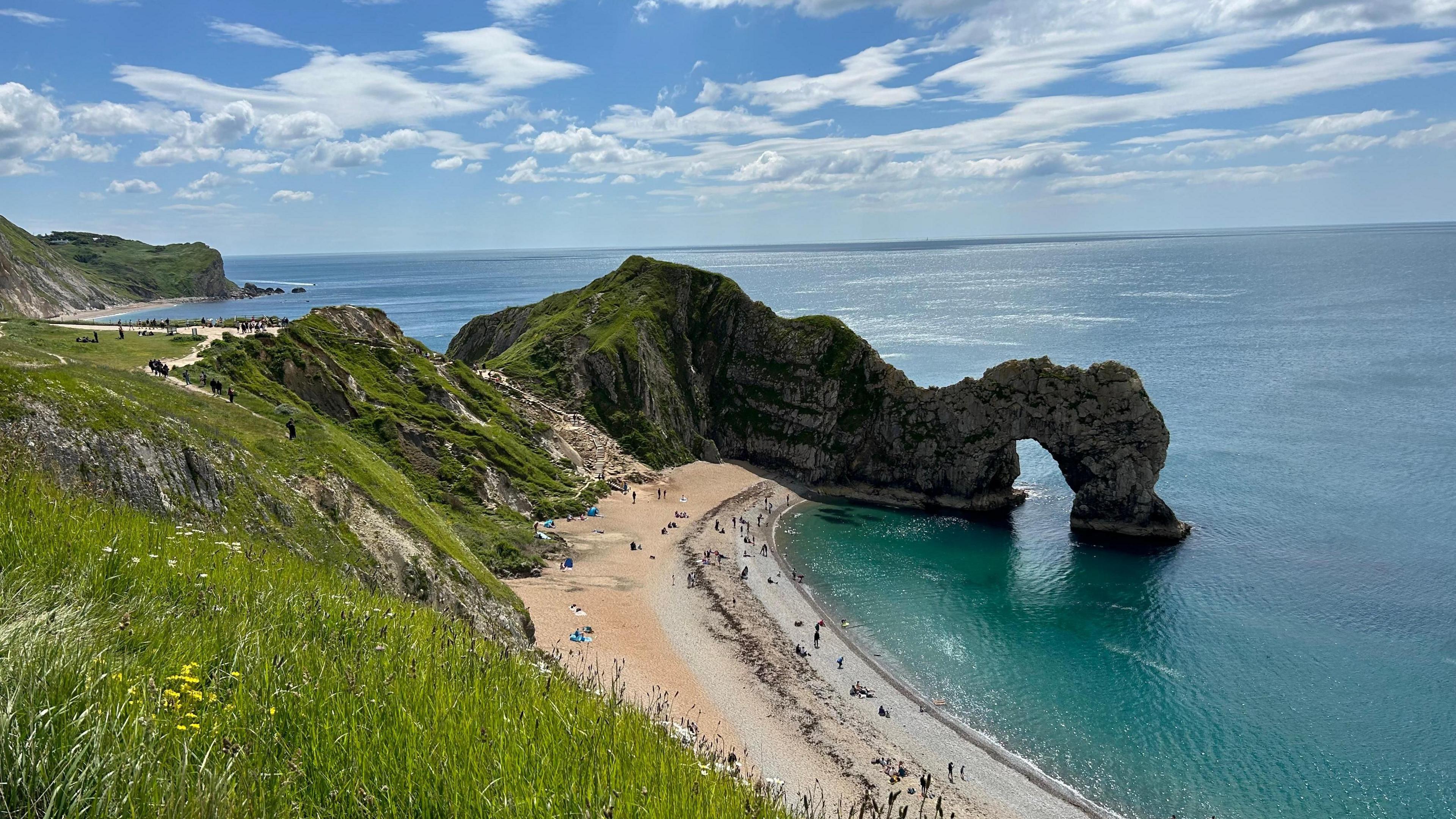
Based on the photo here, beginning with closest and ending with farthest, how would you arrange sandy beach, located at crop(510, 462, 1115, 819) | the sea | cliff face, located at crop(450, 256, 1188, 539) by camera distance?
sandy beach, located at crop(510, 462, 1115, 819), the sea, cliff face, located at crop(450, 256, 1188, 539)

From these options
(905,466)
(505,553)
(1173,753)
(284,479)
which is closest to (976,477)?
(905,466)

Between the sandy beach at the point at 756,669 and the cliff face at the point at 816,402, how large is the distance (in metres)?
22.2

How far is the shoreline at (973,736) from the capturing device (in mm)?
39156

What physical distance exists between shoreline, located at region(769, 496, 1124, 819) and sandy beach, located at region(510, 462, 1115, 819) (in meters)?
0.12

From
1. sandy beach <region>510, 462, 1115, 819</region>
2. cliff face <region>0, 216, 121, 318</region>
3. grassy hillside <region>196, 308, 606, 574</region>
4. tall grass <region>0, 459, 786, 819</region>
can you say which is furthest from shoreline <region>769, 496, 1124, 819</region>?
cliff face <region>0, 216, 121, 318</region>

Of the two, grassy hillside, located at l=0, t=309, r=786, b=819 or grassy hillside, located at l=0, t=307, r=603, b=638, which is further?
grassy hillside, located at l=0, t=307, r=603, b=638

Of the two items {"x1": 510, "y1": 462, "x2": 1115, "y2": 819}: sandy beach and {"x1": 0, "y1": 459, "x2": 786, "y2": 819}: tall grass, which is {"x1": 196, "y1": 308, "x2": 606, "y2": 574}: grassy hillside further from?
{"x1": 0, "y1": 459, "x2": 786, "y2": 819}: tall grass

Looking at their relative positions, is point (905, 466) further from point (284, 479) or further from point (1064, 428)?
point (284, 479)

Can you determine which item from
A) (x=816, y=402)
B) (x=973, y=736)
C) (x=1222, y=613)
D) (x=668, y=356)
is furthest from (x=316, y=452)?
(x=668, y=356)

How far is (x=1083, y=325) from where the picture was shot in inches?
7461

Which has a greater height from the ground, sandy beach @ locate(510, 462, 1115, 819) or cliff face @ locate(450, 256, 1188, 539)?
cliff face @ locate(450, 256, 1188, 539)

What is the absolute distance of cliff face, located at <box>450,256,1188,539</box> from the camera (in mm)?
78000

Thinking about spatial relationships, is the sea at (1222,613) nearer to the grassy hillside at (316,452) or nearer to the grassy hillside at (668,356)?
the grassy hillside at (668,356)

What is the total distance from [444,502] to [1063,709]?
52071 mm
